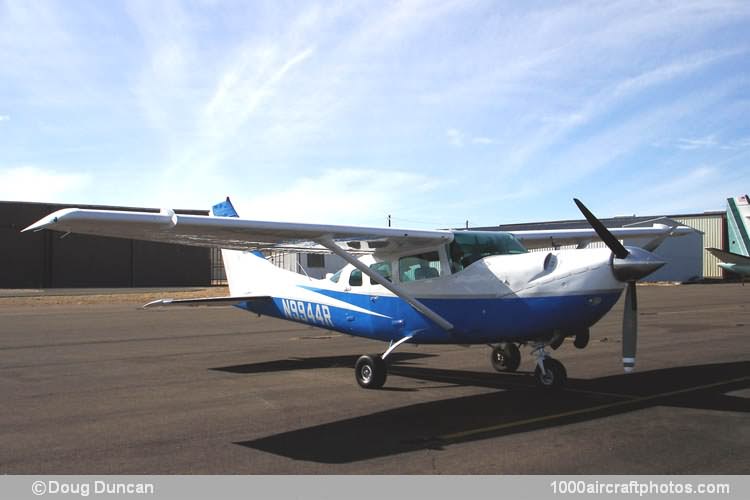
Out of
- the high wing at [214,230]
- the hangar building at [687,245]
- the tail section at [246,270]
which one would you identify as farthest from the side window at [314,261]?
the high wing at [214,230]

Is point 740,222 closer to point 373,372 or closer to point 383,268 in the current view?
point 383,268

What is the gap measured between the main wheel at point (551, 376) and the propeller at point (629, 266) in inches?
46.6

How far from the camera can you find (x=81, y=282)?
5728cm

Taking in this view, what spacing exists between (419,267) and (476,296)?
3.87ft

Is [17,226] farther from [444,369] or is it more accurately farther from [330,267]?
[444,369]

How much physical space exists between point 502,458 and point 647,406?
126 inches

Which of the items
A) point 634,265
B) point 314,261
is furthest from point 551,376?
point 314,261

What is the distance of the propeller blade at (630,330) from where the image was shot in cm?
820

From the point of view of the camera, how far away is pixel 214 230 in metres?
8.52

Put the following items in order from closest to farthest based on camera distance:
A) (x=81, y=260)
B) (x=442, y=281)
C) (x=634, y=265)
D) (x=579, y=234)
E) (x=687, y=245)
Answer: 1. (x=634, y=265)
2. (x=442, y=281)
3. (x=579, y=234)
4. (x=81, y=260)
5. (x=687, y=245)

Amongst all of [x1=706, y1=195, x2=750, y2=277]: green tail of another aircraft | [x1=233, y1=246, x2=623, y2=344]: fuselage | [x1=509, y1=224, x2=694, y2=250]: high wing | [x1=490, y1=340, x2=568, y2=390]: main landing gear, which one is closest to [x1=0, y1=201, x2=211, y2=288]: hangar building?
[x1=706, y1=195, x2=750, y2=277]: green tail of another aircraft

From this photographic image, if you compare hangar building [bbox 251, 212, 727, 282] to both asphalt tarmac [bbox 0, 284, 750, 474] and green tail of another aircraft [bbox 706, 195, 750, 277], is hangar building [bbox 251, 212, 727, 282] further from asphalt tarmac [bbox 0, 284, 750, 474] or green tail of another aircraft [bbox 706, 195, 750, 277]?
asphalt tarmac [bbox 0, 284, 750, 474]
